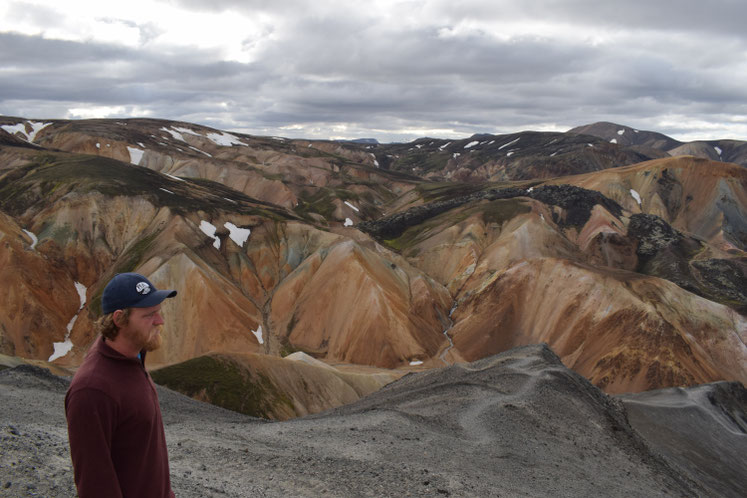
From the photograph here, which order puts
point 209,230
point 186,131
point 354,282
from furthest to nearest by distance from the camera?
point 186,131, point 209,230, point 354,282

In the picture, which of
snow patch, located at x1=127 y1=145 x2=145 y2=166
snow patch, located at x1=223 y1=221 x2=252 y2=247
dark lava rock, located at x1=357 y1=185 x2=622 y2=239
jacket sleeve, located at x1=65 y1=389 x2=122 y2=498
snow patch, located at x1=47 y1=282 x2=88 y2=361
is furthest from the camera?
snow patch, located at x1=127 y1=145 x2=145 y2=166

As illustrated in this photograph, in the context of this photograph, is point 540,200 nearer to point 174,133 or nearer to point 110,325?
point 110,325

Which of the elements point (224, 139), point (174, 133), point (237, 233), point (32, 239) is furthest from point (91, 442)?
point (224, 139)

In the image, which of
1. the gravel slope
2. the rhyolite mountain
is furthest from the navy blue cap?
the rhyolite mountain

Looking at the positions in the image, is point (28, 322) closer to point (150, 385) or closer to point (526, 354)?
point (526, 354)

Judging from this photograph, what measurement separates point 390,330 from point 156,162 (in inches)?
3933

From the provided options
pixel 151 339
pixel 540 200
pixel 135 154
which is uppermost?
pixel 135 154

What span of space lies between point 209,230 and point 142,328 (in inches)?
2736

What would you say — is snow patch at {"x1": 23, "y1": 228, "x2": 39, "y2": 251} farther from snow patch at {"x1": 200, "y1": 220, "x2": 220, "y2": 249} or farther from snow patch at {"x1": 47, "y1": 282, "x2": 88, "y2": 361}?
snow patch at {"x1": 200, "y1": 220, "x2": 220, "y2": 249}

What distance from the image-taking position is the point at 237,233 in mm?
74000

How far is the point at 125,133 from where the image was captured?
144 m

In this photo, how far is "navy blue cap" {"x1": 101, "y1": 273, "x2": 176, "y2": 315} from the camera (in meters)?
5.07

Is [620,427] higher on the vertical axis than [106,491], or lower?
lower

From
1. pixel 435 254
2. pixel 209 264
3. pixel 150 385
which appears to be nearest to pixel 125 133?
pixel 209 264
